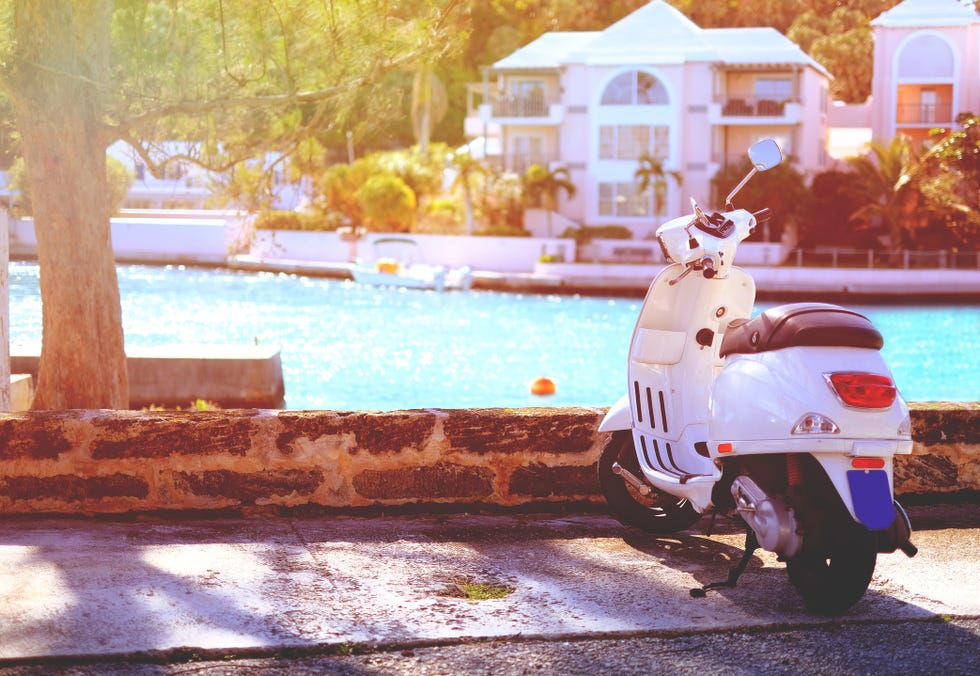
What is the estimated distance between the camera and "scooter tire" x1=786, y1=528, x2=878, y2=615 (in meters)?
4.27

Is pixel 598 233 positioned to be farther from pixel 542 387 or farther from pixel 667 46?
Result: pixel 542 387

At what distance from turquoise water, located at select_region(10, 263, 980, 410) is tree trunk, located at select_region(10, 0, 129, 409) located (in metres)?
15.9

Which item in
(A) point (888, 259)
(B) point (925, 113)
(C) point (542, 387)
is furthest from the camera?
(B) point (925, 113)

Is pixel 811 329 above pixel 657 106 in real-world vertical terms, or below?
below

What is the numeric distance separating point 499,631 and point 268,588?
843mm

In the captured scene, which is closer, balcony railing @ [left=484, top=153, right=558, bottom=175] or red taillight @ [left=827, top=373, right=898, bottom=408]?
red taillight @ [left=827, top=373, right=898, bottom=408]

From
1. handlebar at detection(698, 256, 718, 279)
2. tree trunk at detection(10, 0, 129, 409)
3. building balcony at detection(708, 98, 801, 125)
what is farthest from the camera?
building balcony at detection(708, 98, 801, 125)

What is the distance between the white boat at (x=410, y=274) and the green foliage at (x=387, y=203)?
3.32 ft

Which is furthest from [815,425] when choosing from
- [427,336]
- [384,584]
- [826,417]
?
[427,336]

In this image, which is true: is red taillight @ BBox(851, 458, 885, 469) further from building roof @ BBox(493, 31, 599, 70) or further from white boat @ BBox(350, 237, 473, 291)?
building roof @ BBox(493, 31, 599, 70)

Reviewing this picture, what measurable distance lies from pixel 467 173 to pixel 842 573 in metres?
48.7

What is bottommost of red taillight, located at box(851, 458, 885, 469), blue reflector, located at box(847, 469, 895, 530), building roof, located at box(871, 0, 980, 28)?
blue reflector, located at box(847, 469, 895, 530)

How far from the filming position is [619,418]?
18.3ft

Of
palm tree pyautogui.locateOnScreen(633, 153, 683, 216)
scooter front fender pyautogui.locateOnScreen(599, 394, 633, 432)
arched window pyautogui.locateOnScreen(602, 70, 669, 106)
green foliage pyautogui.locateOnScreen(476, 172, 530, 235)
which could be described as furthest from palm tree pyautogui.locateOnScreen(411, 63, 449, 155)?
scooter front fender pyautogui.locateOnScreen(599, 394, 633, 432)
